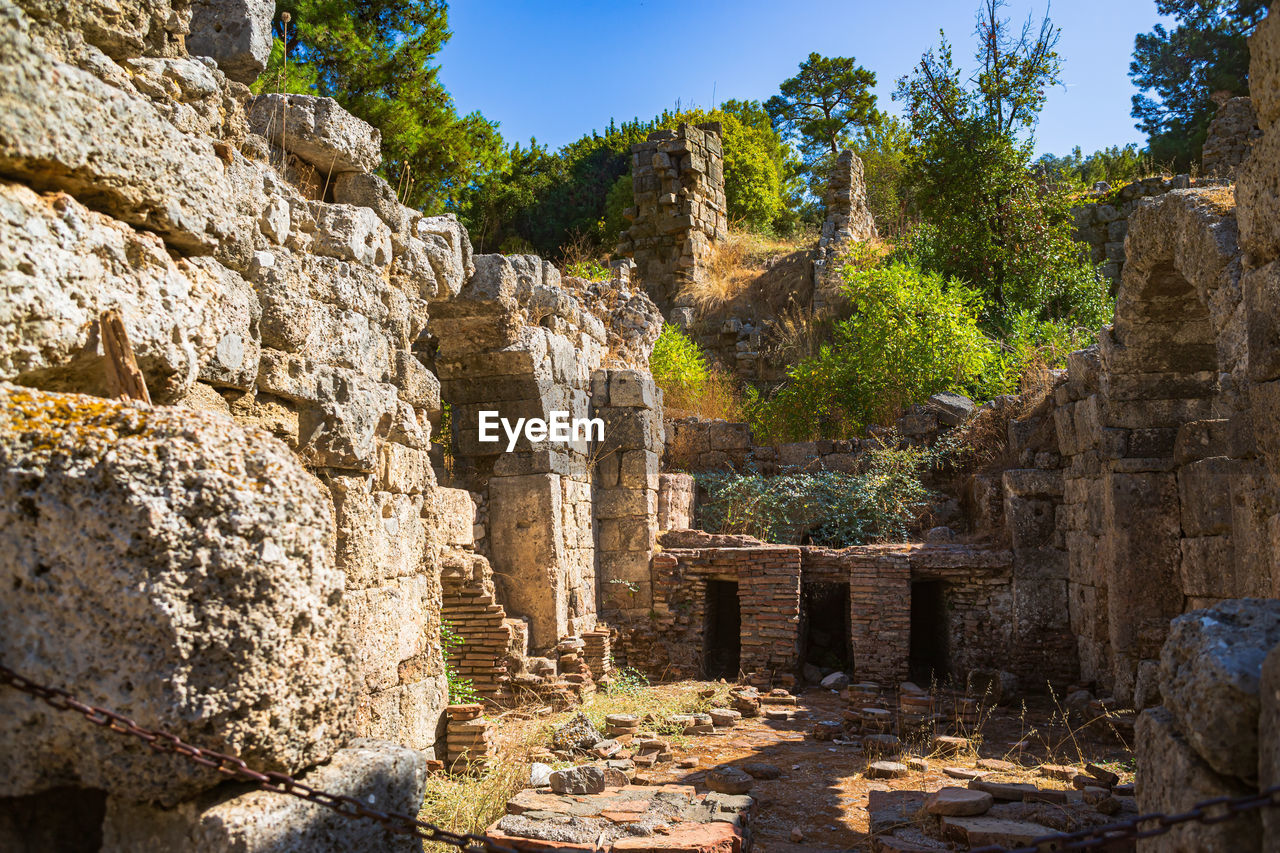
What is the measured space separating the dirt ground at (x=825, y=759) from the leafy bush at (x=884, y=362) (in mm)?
5306

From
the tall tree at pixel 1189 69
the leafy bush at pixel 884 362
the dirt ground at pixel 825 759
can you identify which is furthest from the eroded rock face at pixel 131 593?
the tall tree at pixel 1189 69

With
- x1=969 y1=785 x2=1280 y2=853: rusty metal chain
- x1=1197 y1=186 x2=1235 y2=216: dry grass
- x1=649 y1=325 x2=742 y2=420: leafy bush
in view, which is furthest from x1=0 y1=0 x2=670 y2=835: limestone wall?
x1=649 y1=325 x2=742 y2=420: leafy bush

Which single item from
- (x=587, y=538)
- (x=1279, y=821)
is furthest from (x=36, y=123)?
(x=587, y=538)

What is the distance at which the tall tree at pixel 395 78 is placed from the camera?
666 inches

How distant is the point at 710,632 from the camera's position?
34.7 ft

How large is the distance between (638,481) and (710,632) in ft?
6.24

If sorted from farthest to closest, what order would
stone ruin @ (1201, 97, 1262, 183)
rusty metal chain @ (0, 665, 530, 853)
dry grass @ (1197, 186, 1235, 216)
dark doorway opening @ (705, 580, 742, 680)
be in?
1. stone ruin @ (1201, 97, 1262, 183)
2. dark doorway opening @ (705, 580, 742, 680)
3. dry grass @ (1197, 186, 1235, 216)
4. rusty metal chain @ (0, 665, 530, 853)

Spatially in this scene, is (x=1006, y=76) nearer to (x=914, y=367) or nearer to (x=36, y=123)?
(x=914, y=367)

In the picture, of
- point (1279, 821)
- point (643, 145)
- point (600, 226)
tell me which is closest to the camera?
point (1279, 821)

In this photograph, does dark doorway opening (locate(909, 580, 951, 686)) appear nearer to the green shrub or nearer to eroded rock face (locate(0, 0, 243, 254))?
the green shrub

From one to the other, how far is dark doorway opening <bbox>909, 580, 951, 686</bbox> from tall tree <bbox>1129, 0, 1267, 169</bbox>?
589 inches

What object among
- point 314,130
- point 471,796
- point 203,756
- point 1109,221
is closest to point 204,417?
point 203,756

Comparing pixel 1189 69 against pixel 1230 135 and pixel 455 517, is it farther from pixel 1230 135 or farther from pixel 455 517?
pixel 455 517

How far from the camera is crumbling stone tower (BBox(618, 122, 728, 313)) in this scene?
63.9 ft
